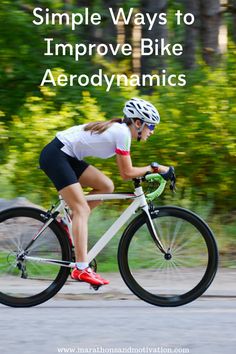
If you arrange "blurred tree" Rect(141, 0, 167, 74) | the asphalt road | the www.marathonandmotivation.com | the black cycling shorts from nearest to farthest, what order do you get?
1. the asphalt road
2. the black cycling shorts
3. the www.marathonandmotivation.com
4. "blurred tree" Rect(141, 0, 167, 74)

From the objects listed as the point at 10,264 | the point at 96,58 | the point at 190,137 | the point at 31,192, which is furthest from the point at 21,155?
the point at 10,264

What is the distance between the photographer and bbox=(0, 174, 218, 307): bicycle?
7.12 meters

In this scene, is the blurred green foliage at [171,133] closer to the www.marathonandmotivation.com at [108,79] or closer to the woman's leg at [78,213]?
the www.marathonandmotivation.com at [108,79]

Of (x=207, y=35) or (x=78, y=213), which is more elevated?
(x=78, y=213)

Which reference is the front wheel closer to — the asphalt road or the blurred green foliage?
the asphalt road

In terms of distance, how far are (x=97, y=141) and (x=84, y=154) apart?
153 millimetres

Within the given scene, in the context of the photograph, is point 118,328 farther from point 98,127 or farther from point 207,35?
point 207,35

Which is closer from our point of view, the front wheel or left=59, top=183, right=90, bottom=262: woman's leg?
left=59, top=183, right=90, bottom=262: woman's leg

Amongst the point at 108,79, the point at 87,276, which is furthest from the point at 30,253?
the point at 108,79

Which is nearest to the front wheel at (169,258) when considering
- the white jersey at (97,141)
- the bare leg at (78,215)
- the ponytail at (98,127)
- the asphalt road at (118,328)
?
the asphalt road at (118,328)

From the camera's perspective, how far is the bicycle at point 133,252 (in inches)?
281

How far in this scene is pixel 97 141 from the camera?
22.7 ft

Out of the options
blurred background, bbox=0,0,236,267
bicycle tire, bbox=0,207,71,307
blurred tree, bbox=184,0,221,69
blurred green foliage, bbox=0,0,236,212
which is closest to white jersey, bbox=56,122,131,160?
bicycle tire, bbox=0,207,71,307

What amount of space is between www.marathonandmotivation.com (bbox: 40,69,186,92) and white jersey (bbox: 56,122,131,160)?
4503 mm
